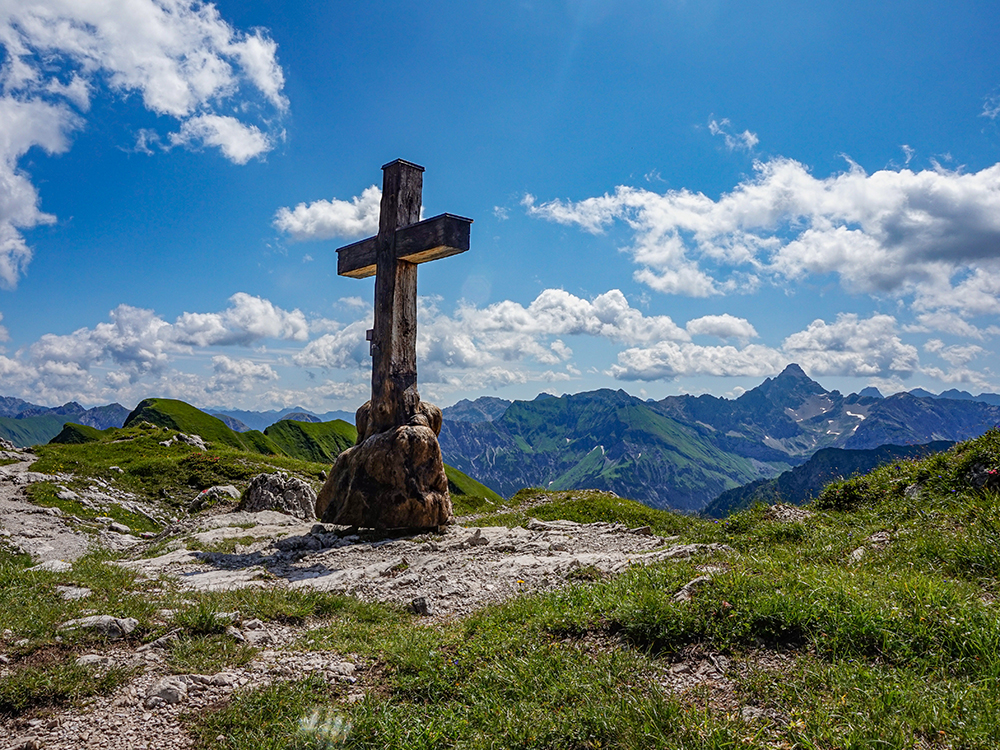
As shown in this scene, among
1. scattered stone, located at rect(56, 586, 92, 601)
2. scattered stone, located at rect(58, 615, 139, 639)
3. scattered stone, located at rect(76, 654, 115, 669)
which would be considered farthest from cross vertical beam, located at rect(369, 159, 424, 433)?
scattered stone, located at rect(76, 654, 115, 669)

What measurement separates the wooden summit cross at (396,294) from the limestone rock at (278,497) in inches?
286

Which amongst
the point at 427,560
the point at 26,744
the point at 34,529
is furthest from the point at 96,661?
the point at 34,529

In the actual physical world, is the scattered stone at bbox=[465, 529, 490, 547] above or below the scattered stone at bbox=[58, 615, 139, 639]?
below

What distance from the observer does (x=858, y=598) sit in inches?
213

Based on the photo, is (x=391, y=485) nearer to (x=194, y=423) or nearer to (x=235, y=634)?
(x=235, y=634)

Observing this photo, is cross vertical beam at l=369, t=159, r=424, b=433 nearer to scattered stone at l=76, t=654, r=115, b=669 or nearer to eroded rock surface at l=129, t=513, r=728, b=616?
eroded rock surface at l=129, t=513, r=728, b=616

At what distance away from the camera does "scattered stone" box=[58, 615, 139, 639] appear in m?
6.54

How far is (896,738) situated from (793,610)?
174cm

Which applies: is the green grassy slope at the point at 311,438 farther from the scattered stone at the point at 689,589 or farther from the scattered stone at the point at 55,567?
the scattered stone at the point at 689,589

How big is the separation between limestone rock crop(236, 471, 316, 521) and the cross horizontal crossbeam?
9.09 m

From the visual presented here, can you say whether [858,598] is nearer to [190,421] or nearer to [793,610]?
[793,610]

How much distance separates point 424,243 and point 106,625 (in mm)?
9995

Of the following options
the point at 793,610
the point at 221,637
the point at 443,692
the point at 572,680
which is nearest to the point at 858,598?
the point at 793,610

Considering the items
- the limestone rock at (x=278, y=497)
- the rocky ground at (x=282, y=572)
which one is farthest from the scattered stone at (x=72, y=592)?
the limestone rock at (x=278, y=497)
